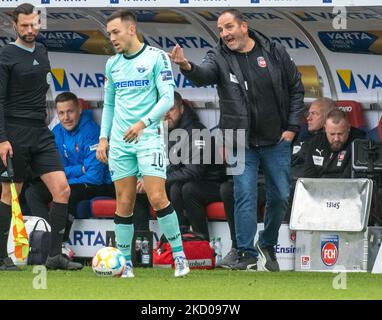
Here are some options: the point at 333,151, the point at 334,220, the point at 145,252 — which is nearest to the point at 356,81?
the point at 333,151

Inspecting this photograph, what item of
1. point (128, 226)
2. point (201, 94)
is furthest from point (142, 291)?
point (201, 94)

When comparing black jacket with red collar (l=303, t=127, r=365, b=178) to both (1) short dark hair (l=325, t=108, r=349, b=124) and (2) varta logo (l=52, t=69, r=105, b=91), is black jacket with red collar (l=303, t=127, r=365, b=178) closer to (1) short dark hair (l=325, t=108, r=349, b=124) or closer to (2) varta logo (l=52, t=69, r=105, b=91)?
(1) short dark hair (l=325, t=108, r=349, b=124)

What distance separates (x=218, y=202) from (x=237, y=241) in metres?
1.38

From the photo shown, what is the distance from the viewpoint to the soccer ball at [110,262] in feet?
32.6

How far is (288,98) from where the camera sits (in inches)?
433

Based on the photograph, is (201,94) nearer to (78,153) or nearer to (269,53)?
(78,153)

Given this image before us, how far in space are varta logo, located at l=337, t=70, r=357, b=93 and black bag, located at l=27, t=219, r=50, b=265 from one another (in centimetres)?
310

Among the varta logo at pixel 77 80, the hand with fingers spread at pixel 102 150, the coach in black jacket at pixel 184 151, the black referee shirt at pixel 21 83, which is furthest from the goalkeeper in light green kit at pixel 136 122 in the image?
the varta logo at pixel 77 80

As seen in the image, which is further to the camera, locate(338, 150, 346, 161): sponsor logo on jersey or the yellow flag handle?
locate(338, 150, 346, 161): sponsor logo on jersey

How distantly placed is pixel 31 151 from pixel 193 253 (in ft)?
6.15

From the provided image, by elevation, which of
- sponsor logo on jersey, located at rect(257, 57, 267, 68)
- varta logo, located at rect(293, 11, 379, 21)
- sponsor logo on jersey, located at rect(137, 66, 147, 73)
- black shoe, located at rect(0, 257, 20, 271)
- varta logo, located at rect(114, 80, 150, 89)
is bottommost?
black shoe, located at rect(0, 257, 20, 271)

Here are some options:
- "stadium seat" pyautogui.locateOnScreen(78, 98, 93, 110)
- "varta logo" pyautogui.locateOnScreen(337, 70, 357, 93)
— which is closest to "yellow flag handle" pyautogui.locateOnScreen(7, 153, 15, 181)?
"stadium seat" pyautogui.locateOnScreen(78, 98, 93, 110)

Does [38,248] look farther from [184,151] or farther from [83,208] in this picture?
[184,151]

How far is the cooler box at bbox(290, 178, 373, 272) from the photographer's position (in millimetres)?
11391
